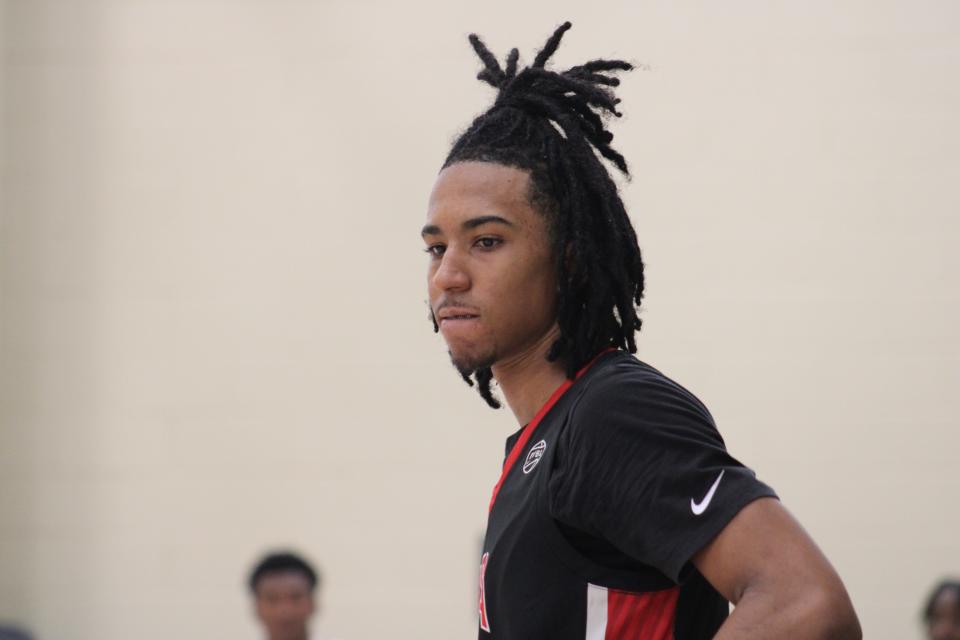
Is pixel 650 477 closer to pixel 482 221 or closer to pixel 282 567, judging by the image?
pixel 482 221

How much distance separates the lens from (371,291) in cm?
624

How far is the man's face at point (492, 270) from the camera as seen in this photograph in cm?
196

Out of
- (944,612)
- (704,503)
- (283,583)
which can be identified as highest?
(283,583)

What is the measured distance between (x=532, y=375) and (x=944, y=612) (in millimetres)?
4020

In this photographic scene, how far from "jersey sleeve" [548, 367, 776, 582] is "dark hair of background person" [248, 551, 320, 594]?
3.90 metres

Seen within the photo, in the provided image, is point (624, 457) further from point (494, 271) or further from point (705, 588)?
point (494, 271)

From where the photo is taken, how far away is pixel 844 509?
604cm

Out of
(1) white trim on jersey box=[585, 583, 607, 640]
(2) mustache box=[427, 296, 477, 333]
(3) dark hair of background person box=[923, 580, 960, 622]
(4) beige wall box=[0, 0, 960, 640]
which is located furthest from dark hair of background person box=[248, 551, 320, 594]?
(1) white trim on jersey box=[585, 583, 607, 640]

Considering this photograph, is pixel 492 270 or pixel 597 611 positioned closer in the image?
pixel 597 611

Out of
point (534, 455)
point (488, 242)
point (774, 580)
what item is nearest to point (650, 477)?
point (774, 580)

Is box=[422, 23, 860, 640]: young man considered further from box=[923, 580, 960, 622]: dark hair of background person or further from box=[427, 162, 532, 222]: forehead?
box=[923, 580, 960, 622]: dark hair of background person

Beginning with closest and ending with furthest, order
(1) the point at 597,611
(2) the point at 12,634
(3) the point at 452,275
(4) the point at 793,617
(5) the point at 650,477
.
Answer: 1. (4) the point at 793,617
2. (5) the point at 650,477
3. (1) the point at 597,611
4. (3) the point at 452,275
5. (2) the point at 12,634

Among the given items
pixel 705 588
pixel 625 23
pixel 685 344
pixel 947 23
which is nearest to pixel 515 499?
pixel 705 588

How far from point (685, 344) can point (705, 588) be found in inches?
175
